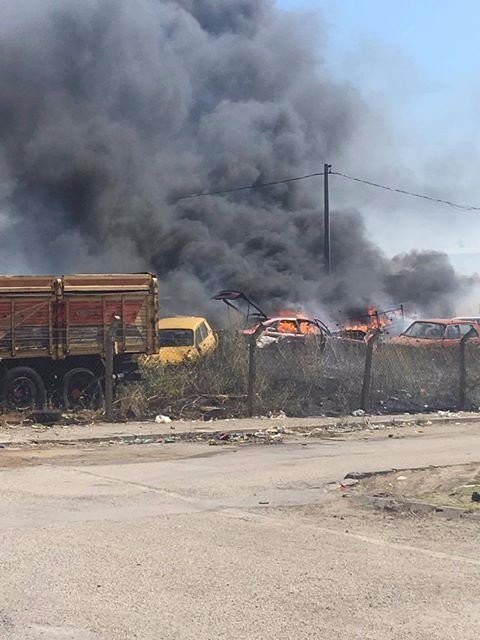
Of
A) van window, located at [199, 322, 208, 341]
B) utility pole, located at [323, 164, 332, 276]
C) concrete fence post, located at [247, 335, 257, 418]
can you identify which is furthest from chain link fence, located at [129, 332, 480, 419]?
utility pole, located at [323, 164, 332, 276]

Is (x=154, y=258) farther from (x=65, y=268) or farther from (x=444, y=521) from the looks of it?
(x=444, y=521)

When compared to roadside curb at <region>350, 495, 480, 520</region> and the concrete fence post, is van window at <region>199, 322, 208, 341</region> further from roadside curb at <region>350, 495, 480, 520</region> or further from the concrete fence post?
roadside curb at <region>350, 495, 480, 520</region>

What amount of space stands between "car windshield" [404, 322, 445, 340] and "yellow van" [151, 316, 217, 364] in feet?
20.4

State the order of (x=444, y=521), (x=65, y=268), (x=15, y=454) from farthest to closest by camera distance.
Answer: (x=65, y=268) → (x=15, y=454) → (x=444, y=521)

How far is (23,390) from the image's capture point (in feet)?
50.2

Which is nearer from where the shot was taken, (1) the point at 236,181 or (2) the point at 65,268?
(2) the point at 65,268

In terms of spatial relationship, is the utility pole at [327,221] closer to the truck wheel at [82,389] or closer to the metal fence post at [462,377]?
the metal fence post at [462,377]

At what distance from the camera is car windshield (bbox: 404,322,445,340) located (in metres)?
23.3

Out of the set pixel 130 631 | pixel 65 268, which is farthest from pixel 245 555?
pixel 65 268

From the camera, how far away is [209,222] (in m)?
39.5

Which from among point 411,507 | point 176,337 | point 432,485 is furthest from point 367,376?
point 411,507

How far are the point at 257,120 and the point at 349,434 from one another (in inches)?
1148

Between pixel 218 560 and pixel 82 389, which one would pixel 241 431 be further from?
pixel 218 560

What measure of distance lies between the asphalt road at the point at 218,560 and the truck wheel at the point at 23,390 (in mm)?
4619
